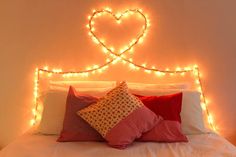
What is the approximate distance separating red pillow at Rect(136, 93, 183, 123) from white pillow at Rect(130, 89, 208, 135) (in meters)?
0.09

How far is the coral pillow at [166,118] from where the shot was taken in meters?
1.91

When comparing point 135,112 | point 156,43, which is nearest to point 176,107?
point 135,112

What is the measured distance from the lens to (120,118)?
188 cm

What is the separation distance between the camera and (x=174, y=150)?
1.74 meters

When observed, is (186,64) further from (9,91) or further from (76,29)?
(9,91)

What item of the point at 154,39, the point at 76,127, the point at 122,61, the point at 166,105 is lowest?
the point at 76,127

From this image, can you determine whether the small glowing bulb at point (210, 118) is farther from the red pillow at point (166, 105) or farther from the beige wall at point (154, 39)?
the red pillow at point (166, 105)

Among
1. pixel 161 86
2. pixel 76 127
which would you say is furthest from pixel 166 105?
pixel 76 127

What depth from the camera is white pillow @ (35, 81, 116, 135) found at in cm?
210

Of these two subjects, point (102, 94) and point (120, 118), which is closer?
point (120, 118)

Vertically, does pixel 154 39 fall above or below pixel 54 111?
above

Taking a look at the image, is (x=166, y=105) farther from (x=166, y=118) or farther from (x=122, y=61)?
(x=122, y=61)

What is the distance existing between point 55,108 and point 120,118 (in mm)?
568

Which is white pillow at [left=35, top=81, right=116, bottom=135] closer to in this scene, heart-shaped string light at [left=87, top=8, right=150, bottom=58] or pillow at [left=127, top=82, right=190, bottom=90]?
pillow at [left=127, top=82, right=190, bottom=90]
